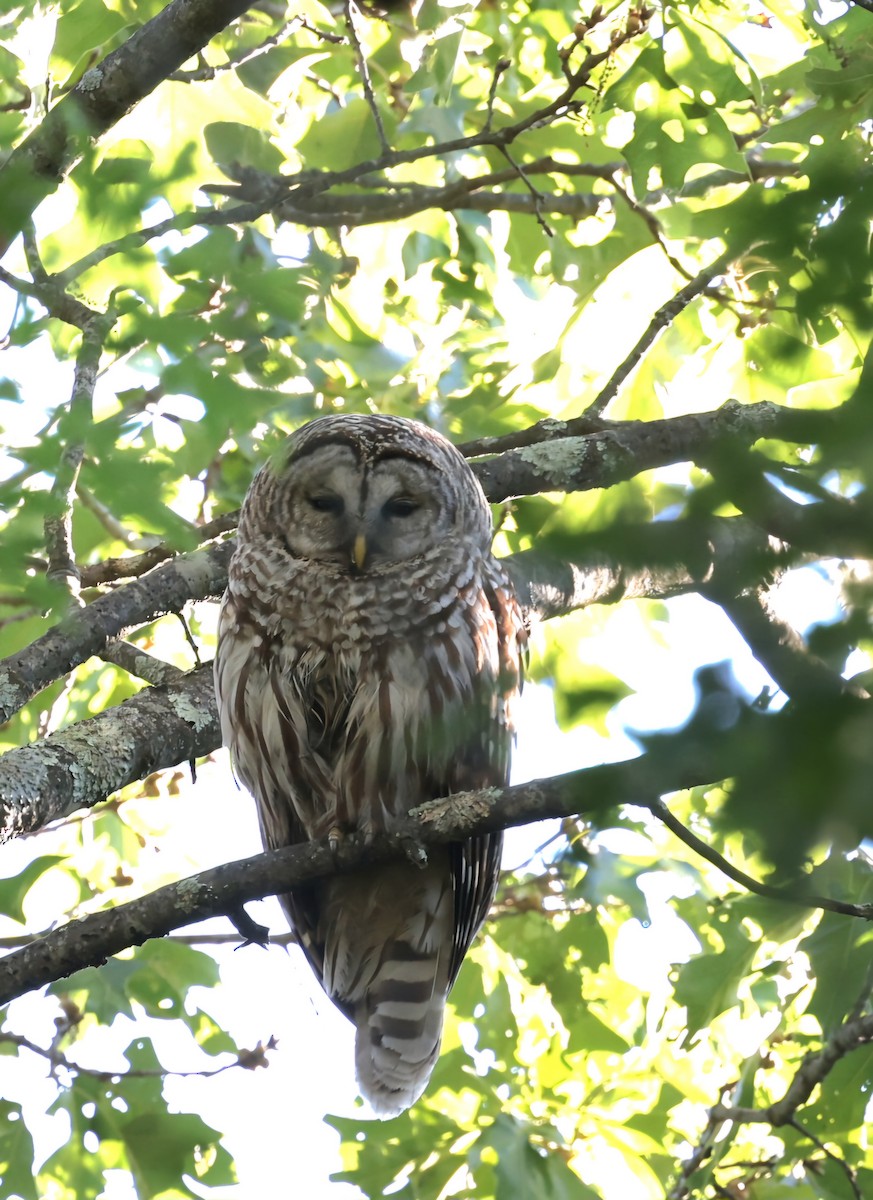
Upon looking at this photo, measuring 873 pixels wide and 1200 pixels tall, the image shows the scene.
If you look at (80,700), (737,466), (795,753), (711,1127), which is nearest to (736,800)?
(795,753)

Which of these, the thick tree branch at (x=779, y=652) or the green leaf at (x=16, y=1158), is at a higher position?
the green leaf at (x=16, y=1158)

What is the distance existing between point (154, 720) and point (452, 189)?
260cm

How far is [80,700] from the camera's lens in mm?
5695

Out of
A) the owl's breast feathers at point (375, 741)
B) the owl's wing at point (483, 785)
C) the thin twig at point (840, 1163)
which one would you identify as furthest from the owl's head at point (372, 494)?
the thin twig at point (840, 1163)

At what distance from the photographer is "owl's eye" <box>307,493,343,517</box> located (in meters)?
4.47

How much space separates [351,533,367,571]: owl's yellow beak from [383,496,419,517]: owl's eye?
0.23 metres

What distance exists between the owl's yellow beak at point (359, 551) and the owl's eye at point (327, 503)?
9.1 inches

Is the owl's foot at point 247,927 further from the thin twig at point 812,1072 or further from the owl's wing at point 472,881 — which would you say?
the thin twig at point 812,1072

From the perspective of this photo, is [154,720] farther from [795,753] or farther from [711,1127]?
[795,753]

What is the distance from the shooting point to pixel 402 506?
176 inches

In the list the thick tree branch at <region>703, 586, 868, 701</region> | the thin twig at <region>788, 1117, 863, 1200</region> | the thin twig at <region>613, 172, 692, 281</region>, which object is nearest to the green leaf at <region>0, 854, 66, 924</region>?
the thin twig at <region>788, 1117, 863, 1200</region>

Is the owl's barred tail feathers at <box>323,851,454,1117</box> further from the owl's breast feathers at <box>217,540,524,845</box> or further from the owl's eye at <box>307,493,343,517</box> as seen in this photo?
the owl's eye at <box>307,493,343,517</box>

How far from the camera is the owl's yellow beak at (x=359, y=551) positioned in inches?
164

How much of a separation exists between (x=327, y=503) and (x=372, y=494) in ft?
0.61
